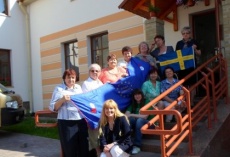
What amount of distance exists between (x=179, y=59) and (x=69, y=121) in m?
2.56

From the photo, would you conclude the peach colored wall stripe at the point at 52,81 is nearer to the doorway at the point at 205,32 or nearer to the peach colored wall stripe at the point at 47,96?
the peach colored wall stripe at the point at 47,96

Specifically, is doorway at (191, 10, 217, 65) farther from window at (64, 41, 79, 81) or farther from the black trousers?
window at (64, 41, 79, 81)

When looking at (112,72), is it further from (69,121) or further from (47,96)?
(47,96)

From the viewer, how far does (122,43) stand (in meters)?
10.0

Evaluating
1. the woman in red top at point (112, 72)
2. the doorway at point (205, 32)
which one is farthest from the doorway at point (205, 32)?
the woman in red top at point (112, 72)

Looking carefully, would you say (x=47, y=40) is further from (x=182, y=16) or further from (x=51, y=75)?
(x=182, y=16)

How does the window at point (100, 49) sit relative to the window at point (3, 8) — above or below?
below

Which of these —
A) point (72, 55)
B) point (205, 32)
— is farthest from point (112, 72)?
point (72, 55)

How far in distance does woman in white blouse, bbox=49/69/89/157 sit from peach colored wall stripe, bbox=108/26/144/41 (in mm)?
4814

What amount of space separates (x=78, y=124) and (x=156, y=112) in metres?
1.53

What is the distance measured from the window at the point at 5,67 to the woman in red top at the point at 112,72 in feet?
28.7

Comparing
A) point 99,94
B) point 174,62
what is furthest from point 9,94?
point 174,62

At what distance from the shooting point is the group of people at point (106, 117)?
4.75 m

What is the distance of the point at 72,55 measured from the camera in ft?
40.3
